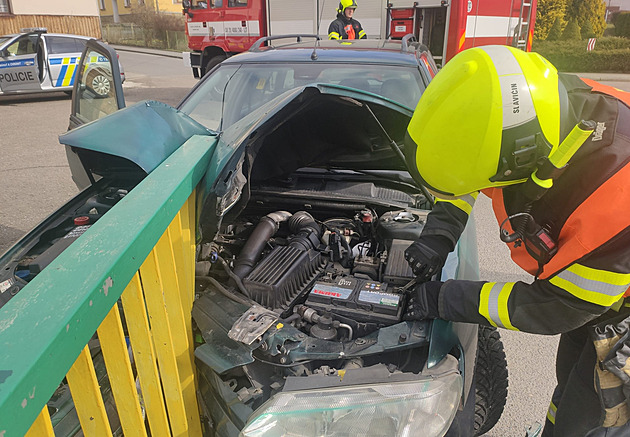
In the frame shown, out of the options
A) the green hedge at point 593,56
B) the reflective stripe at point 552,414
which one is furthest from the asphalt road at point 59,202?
the green hedge at point 593,56

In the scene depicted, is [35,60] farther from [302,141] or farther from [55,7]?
[55,7]

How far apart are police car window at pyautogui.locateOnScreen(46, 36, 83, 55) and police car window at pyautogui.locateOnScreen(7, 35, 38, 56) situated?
423mm

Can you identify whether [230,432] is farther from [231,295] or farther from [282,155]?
[282,155]

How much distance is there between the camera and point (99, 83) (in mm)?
3162

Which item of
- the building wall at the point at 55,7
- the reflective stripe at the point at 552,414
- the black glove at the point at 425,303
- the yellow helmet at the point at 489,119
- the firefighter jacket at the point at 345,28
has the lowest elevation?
the reflective stripe at the point at 552,414

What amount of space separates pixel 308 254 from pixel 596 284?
107 centimetres

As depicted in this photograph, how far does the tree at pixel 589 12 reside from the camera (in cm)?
1980

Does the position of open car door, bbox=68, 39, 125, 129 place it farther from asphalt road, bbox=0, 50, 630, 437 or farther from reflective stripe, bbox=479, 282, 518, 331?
reflective stripe, bbox=479, 282, 518, 331

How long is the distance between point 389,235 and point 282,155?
76 centimetres

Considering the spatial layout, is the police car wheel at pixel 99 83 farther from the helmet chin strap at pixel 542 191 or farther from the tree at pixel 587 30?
the tree at pixel 587 30

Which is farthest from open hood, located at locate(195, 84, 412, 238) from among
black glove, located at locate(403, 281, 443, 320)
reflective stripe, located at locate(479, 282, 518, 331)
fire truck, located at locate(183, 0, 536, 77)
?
fire truck, located at locate(183, 0, 536, 77)

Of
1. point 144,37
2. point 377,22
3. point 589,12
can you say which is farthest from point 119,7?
point 377,22

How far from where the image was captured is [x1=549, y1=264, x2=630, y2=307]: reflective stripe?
1280mm

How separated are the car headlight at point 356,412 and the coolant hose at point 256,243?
2.47 feet
